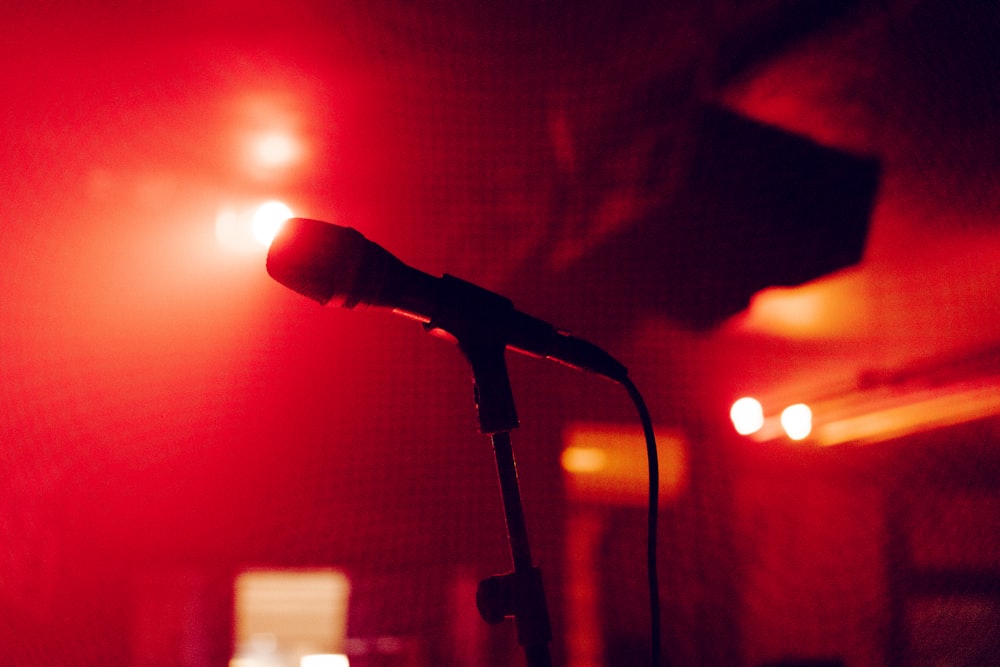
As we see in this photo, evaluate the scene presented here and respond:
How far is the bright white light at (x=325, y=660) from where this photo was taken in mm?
1647

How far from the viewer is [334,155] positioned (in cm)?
157

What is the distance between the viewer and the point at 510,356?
1652mm

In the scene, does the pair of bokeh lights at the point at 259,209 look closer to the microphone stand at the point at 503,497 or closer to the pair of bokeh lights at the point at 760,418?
the microphone stand at the point at 503,497

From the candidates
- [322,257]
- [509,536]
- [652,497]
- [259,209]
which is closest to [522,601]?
[509,536]

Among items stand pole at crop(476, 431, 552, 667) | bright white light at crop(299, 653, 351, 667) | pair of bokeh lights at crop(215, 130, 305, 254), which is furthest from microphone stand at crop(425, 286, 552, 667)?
bright white light at crop(299, 653, 351, 667)

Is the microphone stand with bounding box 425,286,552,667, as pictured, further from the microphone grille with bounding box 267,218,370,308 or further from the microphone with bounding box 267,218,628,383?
the microphone grille with bounding box 267,218,370,308

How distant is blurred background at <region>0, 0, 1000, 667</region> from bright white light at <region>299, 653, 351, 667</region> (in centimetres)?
1

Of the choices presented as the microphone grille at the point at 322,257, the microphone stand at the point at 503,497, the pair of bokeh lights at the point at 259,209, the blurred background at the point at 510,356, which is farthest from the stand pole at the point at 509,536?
the pair of bokeh lights at the point at 259,209

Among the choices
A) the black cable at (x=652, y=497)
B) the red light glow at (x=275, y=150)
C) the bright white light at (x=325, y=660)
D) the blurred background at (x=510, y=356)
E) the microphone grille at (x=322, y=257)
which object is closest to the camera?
the microphone grille at (x=322, y=257)

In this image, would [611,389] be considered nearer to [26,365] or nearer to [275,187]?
[275,187]

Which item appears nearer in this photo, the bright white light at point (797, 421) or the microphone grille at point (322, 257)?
the microphone grille at point (322, 257)

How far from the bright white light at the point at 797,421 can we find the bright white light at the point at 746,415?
56 millimetres

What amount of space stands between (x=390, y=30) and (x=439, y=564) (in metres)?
1.19

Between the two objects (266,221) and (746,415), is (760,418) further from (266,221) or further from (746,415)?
(266,221)
